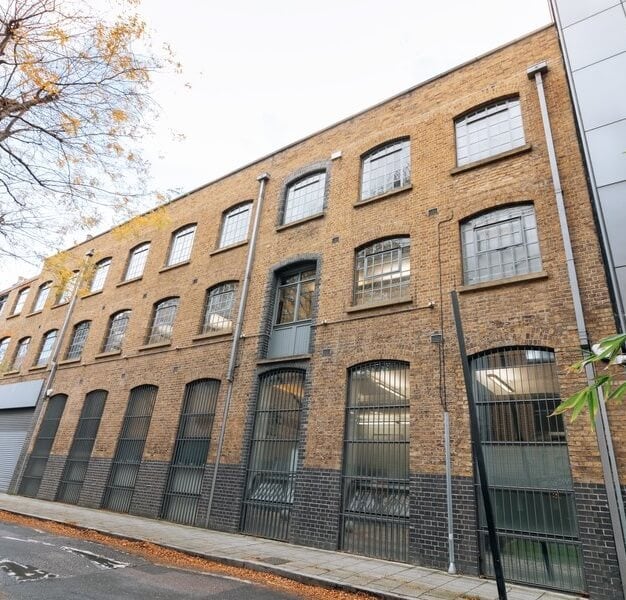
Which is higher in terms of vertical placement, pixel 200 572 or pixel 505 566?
pixel 505 566

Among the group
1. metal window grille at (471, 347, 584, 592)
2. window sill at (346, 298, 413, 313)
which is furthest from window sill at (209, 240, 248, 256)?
metal window grille at (471, 347, 584, 592)

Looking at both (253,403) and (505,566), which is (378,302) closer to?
(253,403)

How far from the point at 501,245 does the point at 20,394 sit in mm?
19259

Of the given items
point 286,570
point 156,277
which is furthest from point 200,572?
point 156,277

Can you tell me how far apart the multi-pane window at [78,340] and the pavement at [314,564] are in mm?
7628

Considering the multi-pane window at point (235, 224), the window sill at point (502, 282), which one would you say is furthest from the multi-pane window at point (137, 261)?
the window sill at point (502, 282)

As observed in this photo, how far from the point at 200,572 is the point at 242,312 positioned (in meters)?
6.61

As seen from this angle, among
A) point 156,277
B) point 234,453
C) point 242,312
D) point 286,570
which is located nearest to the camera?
point 286,570

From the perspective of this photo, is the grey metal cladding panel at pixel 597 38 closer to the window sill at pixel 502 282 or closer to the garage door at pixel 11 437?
the window sill at pixel 502 282

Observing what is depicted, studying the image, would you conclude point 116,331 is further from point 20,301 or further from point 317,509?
point 20,301

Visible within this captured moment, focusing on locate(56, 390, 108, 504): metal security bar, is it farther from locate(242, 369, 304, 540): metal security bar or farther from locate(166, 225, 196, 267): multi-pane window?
locate(242, 369, 304, 540): metal security bar

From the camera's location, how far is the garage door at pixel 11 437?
16516 millimetres

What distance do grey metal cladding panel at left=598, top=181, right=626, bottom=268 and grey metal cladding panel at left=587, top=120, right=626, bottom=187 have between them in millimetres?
173

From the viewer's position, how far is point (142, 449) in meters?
12.5
